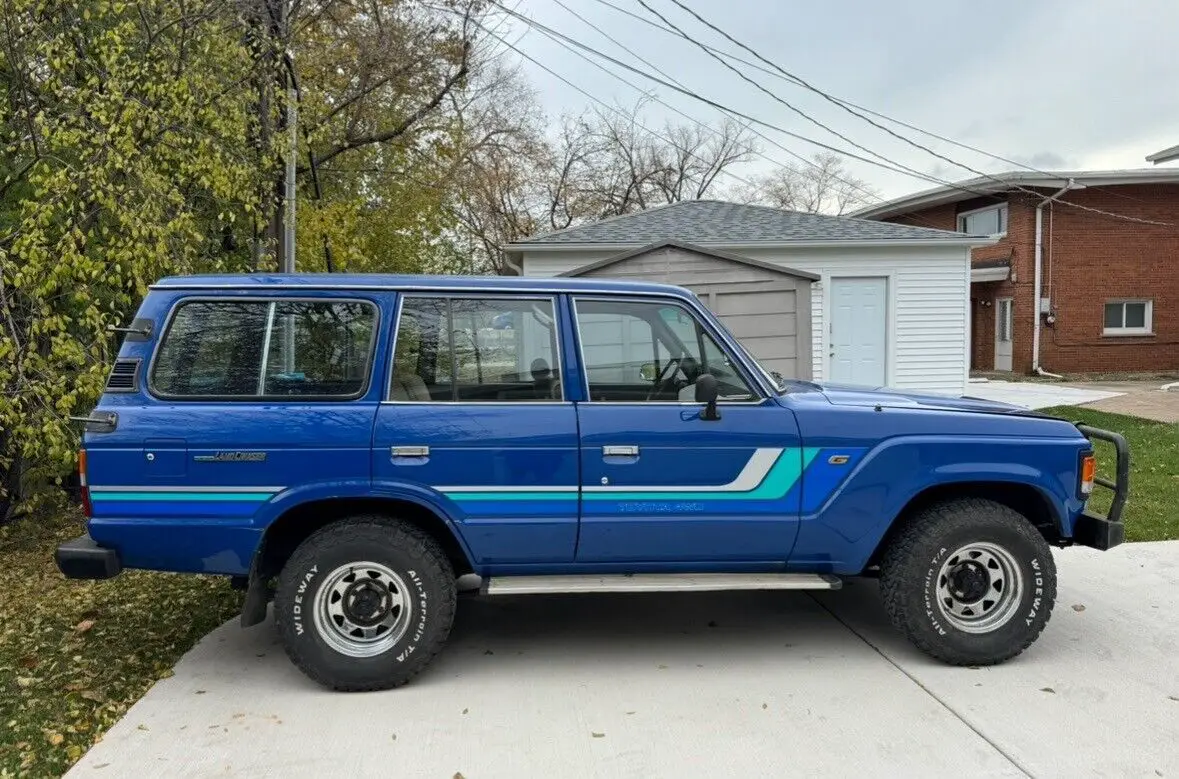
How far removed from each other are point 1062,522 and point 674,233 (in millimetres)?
9619

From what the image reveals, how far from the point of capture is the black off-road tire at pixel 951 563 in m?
4.30

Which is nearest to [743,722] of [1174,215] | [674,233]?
[674,233]

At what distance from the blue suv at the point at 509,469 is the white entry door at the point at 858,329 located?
9.71m

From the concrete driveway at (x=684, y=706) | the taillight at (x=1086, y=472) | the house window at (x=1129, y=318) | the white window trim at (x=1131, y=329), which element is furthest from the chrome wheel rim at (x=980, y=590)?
the house window at (x=1129, y=318)

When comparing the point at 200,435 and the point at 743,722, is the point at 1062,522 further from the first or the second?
the point at 200,435

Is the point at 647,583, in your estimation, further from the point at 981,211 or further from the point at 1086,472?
the point at 981,211

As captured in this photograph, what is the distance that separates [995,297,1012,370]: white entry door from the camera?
76.9ft

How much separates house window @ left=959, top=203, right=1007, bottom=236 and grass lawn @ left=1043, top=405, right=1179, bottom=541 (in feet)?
38.1

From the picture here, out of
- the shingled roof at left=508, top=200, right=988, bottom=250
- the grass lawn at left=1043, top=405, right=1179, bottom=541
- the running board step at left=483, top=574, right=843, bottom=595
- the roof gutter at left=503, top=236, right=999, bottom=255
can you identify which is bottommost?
the grass lawn at left=1043, top=405, right=1179, bottom=541

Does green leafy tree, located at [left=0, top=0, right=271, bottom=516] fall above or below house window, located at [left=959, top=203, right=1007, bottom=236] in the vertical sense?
below

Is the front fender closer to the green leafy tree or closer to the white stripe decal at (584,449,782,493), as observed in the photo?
the white stripe decal at (584,449,782,493)

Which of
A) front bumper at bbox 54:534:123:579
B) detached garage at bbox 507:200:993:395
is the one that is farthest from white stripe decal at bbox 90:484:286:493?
detached garage at bbox 507:200:993:395

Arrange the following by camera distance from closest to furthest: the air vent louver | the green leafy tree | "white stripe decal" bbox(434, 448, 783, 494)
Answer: the air vent louver < "white stripe decal" bbox(434, 448, 783, 494) < the green leafy tree

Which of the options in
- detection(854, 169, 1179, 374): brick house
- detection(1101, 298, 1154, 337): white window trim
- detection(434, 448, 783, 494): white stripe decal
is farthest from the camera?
detection(1101, 298, 1154, 337): white window trim
